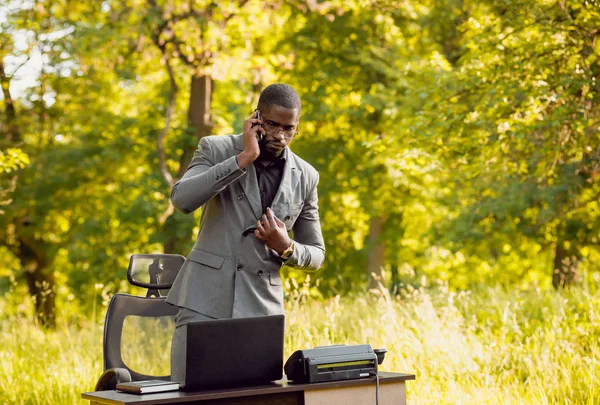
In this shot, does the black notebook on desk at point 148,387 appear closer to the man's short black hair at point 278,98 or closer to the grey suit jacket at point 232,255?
the grey suit jacket at point 232,255

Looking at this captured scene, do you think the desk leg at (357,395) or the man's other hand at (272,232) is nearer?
the desk leg at (357,395)

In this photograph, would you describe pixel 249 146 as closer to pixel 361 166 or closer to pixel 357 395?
pixel 357 395

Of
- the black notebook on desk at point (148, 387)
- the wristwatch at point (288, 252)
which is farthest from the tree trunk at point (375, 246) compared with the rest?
the black notebook on desk at point (148, 387)

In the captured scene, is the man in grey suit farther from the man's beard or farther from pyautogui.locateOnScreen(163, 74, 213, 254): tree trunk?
pyautogui.locateOnScreen(163, 74, 213, 254): tree trunk

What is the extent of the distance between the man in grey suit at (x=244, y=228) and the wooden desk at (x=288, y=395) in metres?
0.41

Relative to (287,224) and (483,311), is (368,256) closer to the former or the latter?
(483,311)

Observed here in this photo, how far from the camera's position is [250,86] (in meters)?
16.7

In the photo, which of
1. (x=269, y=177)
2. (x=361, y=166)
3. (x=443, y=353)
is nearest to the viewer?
(x=269, y=177)

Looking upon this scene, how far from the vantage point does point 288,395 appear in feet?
9.36

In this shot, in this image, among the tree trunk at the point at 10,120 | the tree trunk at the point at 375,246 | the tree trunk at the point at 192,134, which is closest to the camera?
the tree trunk at the point at 192,134

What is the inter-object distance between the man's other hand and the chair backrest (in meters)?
1.40

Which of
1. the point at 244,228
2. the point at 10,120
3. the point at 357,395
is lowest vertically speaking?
the point at 357,395

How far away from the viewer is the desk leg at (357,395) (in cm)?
291

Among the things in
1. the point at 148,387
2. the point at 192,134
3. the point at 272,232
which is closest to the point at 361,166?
the point at 192,134
